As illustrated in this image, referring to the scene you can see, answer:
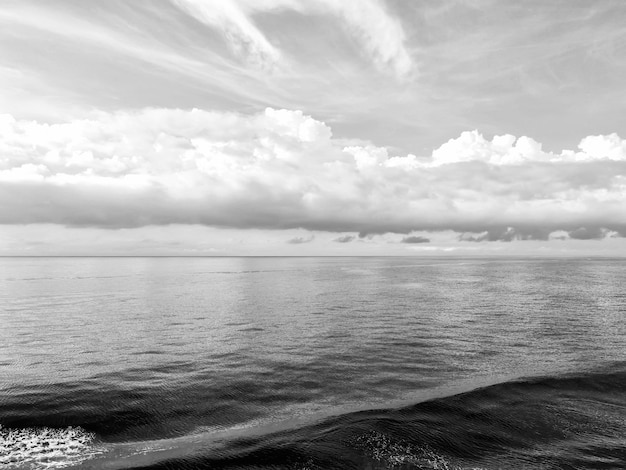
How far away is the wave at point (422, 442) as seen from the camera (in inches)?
707

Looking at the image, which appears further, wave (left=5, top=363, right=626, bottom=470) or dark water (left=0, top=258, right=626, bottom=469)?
dark water (left=0, top=258, right=626, bottom=469)

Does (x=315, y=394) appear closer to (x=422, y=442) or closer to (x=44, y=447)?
(x=422, y=442)

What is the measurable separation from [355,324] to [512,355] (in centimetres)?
2084

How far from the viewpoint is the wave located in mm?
17953

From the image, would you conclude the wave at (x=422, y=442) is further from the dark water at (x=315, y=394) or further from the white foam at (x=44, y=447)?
the white foam at (x=44, y=447)

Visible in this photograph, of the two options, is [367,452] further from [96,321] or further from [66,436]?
[96,321]

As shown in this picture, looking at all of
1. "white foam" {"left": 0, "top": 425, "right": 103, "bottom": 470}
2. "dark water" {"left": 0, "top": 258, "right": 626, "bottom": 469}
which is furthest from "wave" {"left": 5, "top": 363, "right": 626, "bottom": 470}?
"white foam" {"left": 0, "top": 425, "right": 103, "bottom": 470}

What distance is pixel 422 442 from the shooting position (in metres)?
19.8

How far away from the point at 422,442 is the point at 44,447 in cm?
1913

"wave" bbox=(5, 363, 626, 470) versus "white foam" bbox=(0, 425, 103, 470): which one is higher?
"wave" bbox=(5, 363, 626, 470)

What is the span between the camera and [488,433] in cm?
2106

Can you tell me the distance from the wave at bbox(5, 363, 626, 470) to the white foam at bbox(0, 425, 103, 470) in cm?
37

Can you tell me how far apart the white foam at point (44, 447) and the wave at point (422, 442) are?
0.37 metres

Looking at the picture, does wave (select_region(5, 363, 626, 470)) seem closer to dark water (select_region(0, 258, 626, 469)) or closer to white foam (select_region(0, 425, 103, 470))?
dark water (select_region(0, 258, 626, 469))
